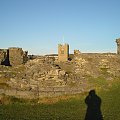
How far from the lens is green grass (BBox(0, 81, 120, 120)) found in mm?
16484

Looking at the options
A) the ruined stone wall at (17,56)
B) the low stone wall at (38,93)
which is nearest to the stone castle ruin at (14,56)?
the ruined stone wall at (17,56)

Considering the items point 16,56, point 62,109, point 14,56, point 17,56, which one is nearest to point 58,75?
point 62,109

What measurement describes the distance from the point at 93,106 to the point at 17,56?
50.5 ft

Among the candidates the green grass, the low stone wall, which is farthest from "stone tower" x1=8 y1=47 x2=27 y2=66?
the green grass

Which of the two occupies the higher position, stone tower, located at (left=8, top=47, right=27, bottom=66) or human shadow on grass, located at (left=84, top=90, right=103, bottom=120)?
stone tower, located at (left=8, top=47, right=27, bottom=66)

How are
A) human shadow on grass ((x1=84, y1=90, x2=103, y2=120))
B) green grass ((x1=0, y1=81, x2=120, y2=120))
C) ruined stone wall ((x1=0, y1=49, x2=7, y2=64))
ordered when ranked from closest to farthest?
human shadow on grass ((x1=84, y1=90, x2=103, y2=120)) < green grass ((x1=0, y1=81, x2=120, y2=120)) < ruined stone wall ((x1=0, y1=49, x2=7, y2=64))

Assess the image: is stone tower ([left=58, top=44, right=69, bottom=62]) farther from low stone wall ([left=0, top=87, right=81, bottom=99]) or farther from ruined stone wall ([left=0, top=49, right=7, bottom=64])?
low stone wall ([left=0, top=87, right=81, bottom=99])

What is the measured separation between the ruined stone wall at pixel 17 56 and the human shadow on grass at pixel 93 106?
11198 millimetres

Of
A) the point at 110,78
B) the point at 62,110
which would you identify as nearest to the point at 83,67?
the point at 110,78

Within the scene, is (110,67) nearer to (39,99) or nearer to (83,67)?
(83,67)

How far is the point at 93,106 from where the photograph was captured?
63.6ft

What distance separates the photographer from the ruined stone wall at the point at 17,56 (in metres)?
32.2

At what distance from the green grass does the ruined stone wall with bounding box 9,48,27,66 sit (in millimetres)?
11489

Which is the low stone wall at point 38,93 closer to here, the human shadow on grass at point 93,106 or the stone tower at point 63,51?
the human shadow on grass at point 93,106
